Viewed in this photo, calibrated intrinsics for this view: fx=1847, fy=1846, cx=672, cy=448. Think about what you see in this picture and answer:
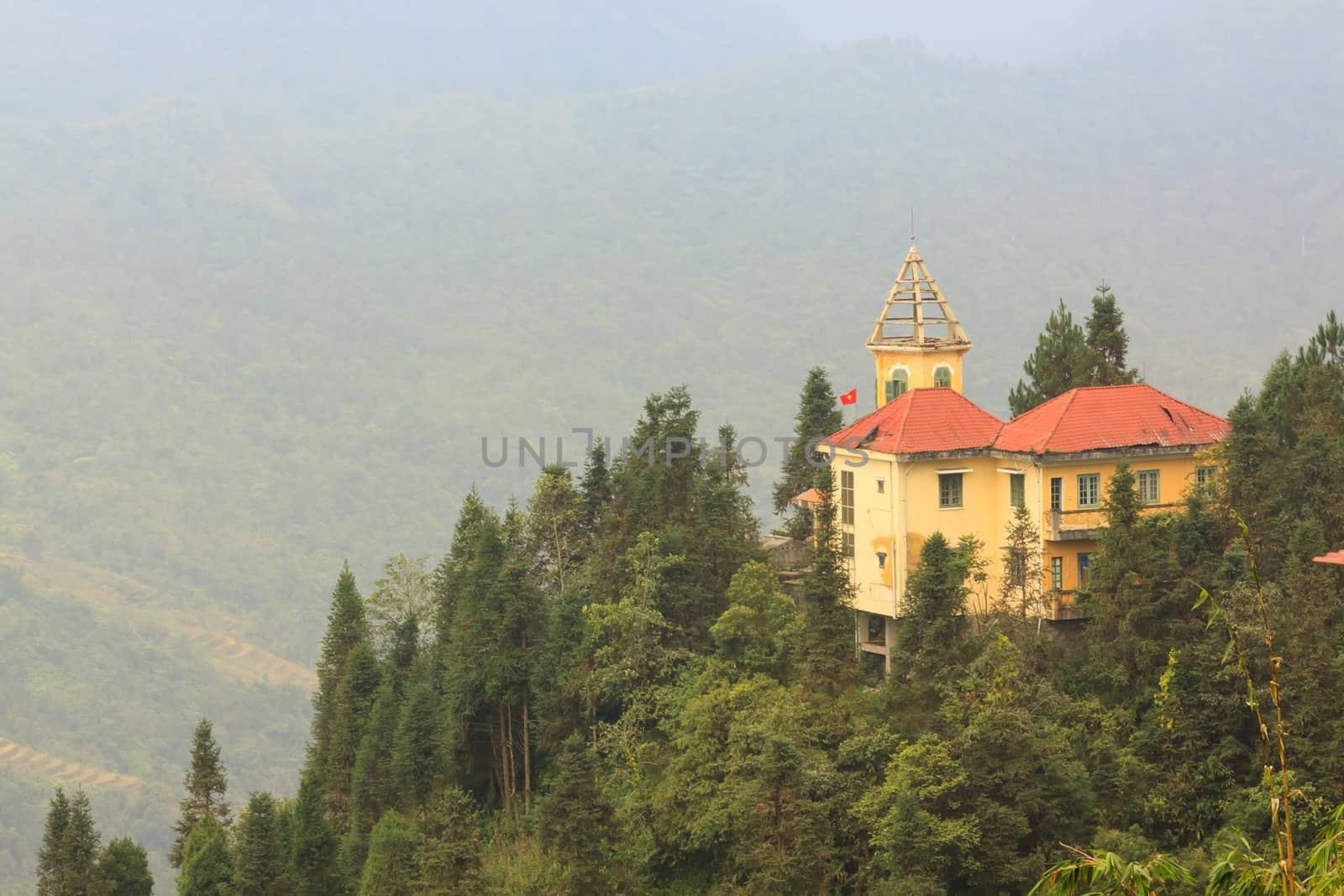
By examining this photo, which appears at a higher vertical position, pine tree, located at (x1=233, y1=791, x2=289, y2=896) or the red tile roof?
the red tile roof

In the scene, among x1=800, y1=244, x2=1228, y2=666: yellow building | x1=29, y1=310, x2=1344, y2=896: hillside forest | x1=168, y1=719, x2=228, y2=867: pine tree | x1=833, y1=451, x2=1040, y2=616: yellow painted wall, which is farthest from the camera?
x1=168, y1=719, x2=228, y2=867: pine tree

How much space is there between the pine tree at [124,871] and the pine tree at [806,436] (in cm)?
2169

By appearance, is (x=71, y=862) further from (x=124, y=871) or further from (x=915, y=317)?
(x=915, y=317)

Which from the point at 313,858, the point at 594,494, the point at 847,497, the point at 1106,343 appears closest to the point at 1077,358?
the point at 1106,343

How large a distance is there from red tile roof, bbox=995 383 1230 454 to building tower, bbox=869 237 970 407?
5871 mm

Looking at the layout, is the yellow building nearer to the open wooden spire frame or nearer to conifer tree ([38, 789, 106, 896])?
the open wooden spire frame

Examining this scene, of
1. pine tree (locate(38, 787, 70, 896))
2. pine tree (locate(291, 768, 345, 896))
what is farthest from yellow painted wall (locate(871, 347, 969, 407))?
pine tree (locate(38, 787, 70, 896))

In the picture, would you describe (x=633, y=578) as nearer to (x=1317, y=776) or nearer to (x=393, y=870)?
(x=393, y=870)

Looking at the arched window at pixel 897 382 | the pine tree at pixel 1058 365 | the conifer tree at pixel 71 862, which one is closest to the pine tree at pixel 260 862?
the conifer tree at pixel 71 862

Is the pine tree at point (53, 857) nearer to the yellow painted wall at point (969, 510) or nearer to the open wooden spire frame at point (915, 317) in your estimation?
the yellow painted wall at point (969, 510)

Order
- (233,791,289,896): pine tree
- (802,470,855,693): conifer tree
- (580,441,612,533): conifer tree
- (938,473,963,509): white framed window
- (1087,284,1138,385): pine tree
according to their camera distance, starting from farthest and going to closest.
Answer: (580,441,612,533): conifer tree
(1087,284,1138,385): pine tree
(233,791,289,896): pine tree
(938,473,963,509): white framed window
(802,470,855,693): conifer tree

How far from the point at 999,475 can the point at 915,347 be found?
24.7 feet

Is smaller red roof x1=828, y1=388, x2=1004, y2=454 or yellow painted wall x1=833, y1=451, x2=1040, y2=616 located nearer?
yellow painted wall x1=833, y1=451, x2=1040, y2=616

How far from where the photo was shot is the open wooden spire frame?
5481cm
